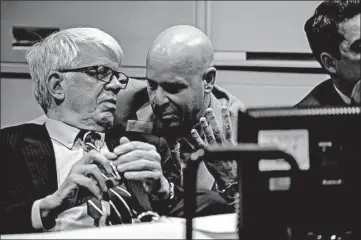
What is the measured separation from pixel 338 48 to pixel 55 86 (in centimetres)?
79

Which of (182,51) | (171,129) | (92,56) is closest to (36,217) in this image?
(92,56)

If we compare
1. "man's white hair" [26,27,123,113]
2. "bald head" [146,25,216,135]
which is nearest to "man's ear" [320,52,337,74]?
"bald head" [146,25,216,135]

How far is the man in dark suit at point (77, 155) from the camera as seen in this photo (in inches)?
54.5

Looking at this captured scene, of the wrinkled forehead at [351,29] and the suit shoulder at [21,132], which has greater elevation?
the wrinkled forehead at [351,29]

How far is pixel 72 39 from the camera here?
172cm

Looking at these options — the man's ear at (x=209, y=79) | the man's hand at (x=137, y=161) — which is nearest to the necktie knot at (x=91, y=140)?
the man's hand at (x=137, y=161)

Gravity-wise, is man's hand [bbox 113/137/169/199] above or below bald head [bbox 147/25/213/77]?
below

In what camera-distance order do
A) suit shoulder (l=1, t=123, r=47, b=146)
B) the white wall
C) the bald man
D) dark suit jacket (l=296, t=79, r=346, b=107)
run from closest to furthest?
suit shoulder (l=1, t=123, r=47, b=146), dark suit jacket (l=296, t=79, r=346, b=107), the bald man, the white wall

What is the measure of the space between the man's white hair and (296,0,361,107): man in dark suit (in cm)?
57

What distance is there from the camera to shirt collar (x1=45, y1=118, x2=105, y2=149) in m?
1.66

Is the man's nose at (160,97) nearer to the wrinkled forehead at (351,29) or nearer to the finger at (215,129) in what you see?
the finger at (215,129)

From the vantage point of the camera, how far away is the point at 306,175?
903 millimetres

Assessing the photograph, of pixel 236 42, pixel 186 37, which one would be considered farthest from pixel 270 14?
pixel 186 37

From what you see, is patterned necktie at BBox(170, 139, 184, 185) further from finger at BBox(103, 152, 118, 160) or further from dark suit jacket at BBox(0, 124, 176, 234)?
finger at BBox(103, 152, 118, 160)
